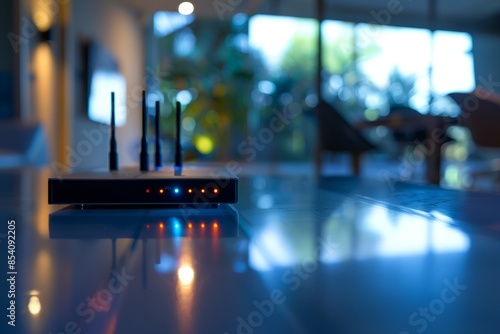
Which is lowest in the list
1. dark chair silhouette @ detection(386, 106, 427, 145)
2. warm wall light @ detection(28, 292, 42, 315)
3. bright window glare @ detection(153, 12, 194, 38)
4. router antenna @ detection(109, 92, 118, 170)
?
warm wall light @ detection(28, 292, 42, 315)

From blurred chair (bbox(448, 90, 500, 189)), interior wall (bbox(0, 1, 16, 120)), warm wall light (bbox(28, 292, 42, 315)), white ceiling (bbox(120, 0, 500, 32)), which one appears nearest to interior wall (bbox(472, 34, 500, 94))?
blurred chair (bbox(448, 90, 500, 189))

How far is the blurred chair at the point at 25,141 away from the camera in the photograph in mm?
2942

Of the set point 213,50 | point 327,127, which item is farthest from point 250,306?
point 213,50

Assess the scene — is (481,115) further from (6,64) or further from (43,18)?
(43,18)

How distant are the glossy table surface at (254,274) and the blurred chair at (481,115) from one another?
2347 mm

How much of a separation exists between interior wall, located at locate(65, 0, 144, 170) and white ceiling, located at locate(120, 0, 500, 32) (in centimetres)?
65

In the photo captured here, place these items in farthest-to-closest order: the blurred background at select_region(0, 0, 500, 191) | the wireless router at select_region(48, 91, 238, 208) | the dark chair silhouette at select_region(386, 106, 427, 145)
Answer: the blurred background at select_region(0, 0, 500, 191), the dark chair silhouette at select_region(386, 106, 427, 145), the wireless router at select_region(48, 91, 238, 208)

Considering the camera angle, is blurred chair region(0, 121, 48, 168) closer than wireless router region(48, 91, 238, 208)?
No

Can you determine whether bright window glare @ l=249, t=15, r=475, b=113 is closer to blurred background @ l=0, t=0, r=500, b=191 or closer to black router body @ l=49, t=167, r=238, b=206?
blurred background @ l=0, t=0, r=500, b=191

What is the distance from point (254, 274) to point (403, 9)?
6753 millimetres

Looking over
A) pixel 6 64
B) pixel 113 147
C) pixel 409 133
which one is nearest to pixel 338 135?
pixel 409 133

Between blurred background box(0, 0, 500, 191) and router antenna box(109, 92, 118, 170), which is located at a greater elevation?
blurred background box(0, 0, 500, 191)

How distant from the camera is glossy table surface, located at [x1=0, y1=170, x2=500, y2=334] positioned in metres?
0.24

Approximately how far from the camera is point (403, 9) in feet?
20.8
